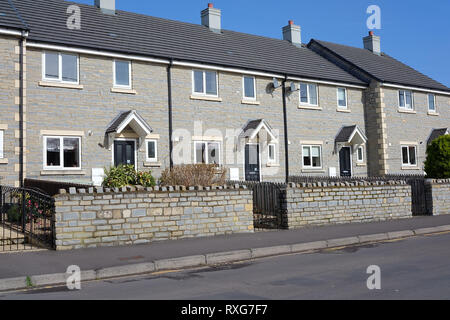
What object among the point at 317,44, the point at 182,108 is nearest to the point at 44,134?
the point at 182,108

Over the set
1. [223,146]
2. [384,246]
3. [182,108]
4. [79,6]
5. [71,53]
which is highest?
[79,6]

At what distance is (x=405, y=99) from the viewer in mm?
28047

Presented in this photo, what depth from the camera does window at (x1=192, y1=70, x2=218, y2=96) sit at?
20766mm

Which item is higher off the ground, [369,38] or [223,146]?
[369,38]

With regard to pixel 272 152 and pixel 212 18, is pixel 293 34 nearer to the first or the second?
pixel 212 18

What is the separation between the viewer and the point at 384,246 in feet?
35.3

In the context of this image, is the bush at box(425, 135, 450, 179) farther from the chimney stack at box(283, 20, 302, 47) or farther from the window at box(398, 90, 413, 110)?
the chimney stack at box(283, 20, 302, 47)

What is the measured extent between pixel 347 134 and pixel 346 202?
34.9ft

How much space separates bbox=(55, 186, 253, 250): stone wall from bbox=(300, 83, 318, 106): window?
41.1 feet

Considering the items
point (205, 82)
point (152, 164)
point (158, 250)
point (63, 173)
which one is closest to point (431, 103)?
point (205, 82)

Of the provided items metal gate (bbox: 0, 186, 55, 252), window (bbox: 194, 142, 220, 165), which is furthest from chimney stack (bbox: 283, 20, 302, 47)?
metal gate (bbox: 0, 186, 55, 252)

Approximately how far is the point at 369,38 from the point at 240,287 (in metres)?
29.5

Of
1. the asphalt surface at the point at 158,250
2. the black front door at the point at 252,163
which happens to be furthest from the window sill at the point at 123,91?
the asphalt surface at the point at 158,250
